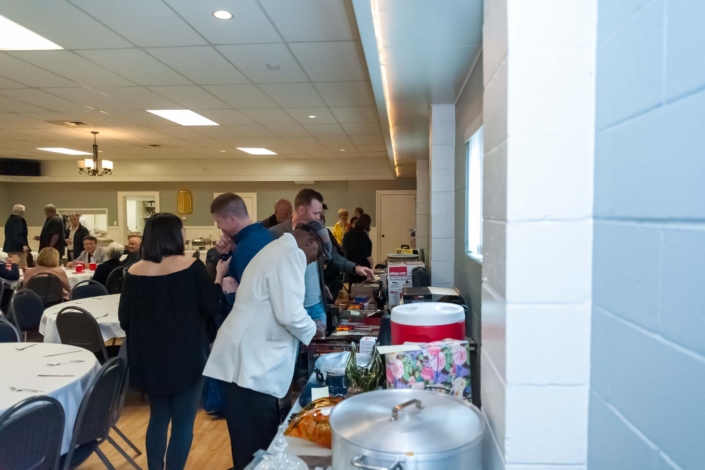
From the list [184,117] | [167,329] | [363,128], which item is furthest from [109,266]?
[363,128]

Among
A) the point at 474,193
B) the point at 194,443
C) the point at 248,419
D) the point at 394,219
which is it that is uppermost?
the point at 474,193

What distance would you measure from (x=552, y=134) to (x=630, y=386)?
16.7 inches

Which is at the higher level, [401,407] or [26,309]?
[401,407]

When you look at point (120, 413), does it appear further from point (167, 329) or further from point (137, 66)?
point (137, 66)

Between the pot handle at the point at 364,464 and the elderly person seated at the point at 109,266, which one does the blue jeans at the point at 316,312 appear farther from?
the elderly person seated at the point at 109,266

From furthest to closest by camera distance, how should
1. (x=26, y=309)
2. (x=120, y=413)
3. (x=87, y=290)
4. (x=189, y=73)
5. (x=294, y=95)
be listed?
(x=87, y=290) < (x=294, y=95) < (x=26, y=309) < (x=189, y=73) < (x=120, y=413)

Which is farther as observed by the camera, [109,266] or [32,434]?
[109,266]

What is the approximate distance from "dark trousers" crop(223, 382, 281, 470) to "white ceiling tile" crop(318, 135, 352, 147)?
→ 524cm

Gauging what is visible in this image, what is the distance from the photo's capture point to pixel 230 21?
A: 2807 millimetres

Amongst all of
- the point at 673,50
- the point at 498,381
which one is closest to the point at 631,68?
the point at 673,50

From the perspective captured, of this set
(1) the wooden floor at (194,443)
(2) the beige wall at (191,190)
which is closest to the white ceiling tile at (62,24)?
(1) the wooden floor at (194,443)

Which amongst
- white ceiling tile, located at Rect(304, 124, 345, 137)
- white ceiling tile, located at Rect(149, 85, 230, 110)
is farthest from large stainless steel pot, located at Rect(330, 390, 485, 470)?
white ceiling tile, located at Rect(304, 124, 345, 137)

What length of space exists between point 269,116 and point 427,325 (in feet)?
14.6

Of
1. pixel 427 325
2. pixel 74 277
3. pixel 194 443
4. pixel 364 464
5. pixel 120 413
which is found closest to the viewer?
pixel 364 464
